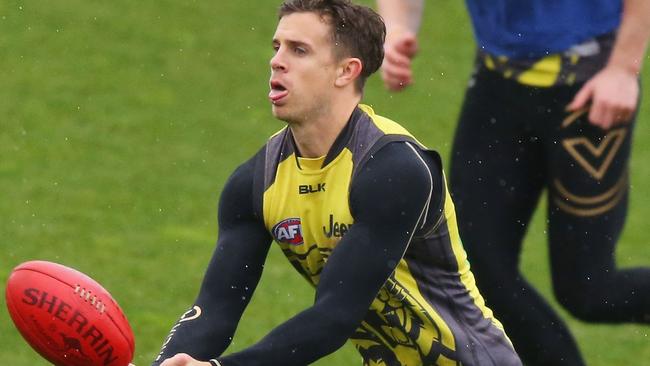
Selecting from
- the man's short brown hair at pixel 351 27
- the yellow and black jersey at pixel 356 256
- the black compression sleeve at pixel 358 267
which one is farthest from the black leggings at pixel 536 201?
the black compression sleeve at pixel 358 267

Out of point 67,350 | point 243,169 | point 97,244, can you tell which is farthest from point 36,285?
point 97,244

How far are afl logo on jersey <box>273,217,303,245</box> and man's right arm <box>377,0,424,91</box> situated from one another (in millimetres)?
1293

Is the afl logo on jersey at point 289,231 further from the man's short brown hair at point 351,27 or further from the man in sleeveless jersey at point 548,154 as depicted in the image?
the man in sleeveless jersey at point 548,154

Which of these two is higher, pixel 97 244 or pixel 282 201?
pixel 282 201

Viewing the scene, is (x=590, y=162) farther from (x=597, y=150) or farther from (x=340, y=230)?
(x=340, y=230)

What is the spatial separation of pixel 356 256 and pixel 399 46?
1676 millimetres

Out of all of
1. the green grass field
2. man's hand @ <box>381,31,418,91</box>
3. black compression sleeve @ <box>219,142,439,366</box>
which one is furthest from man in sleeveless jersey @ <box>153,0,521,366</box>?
the green grass field

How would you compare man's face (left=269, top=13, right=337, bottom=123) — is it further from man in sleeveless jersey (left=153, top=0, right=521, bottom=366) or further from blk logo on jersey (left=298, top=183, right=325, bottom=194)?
blk logo on jersey (left=298, top=183, right=325, bottom=194)

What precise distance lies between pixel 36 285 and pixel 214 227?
192 inches

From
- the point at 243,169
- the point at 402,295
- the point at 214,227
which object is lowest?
the point at 214,227

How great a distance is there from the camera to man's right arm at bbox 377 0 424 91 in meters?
7.87

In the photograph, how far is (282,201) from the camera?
22.1 feet

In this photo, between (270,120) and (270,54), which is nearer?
(270,120)

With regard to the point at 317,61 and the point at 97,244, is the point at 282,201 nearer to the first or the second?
the point at 317,61
